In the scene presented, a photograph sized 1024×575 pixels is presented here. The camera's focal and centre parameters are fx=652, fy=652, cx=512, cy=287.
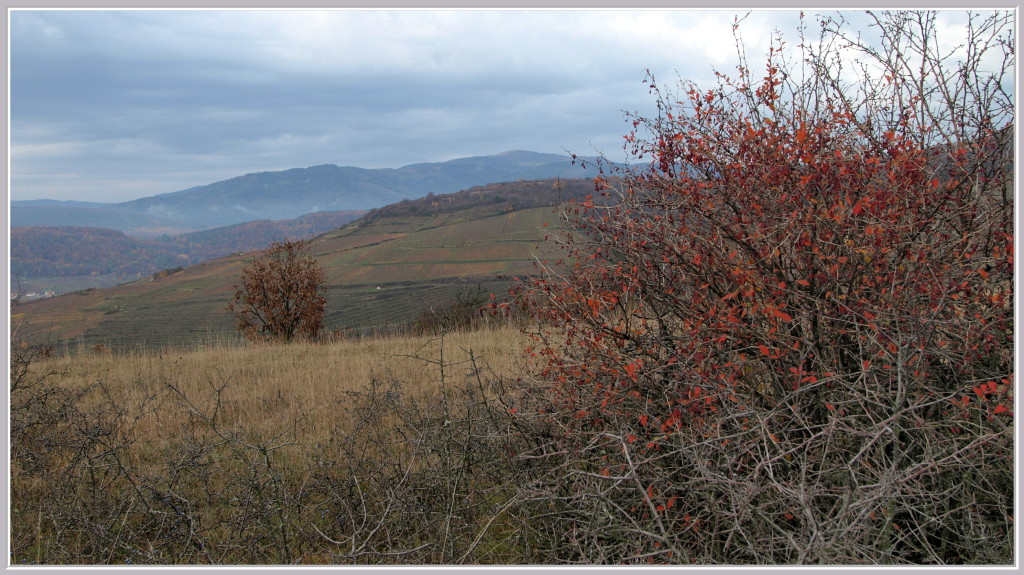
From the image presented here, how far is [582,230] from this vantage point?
3.88m

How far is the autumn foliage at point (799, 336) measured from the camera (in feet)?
8.76

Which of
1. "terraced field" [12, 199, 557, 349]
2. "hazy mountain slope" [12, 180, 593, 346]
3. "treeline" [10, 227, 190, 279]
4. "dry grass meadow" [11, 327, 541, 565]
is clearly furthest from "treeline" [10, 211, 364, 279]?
"dry grass meadow" [11, 327, 541, 565]

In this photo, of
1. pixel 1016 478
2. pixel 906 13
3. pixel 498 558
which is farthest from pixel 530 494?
pixel 906 13

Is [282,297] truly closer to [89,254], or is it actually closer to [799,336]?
[799,336]

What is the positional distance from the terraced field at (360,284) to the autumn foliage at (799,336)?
2165 centimetres

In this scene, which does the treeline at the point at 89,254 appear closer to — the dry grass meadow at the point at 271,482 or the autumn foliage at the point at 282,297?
the autumn foliage at the point at 282,297

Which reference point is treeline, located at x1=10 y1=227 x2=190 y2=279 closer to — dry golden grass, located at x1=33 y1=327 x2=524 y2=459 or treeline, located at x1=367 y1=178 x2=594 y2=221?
treeline, located at x1=367 y1=178 x2=594 y2=221

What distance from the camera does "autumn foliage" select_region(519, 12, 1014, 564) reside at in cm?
267

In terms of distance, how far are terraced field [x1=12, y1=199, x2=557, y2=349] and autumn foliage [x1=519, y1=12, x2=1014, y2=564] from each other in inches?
853

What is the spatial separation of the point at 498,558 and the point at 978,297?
2.64 meters

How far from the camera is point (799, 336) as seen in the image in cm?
316

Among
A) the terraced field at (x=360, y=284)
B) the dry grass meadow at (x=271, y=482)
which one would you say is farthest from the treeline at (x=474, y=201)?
the dry grass meadow at (x=271, y=482)

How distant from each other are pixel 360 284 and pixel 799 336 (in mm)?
39387

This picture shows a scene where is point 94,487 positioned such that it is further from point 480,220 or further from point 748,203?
point 480,220
